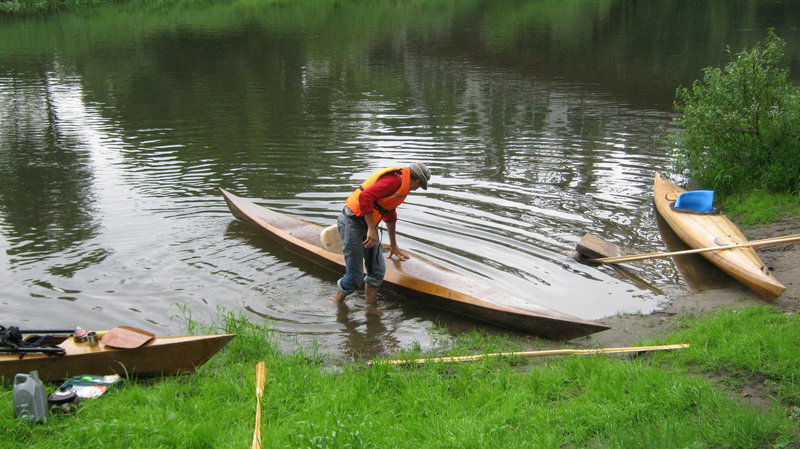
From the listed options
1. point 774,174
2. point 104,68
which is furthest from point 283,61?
point 774,174

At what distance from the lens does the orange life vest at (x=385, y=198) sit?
7000 millimetres

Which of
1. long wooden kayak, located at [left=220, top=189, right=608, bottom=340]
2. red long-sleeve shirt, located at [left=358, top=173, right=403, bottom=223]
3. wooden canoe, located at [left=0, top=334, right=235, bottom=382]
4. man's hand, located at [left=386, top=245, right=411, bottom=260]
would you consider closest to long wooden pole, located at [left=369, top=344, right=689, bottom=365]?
long wooden kayak, located at [left=220, top=189, right=608, bottom=340]

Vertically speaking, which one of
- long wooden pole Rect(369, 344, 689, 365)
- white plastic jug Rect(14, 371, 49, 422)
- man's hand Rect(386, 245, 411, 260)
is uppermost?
white plastic jug Rect(14, 371, 49, 422)

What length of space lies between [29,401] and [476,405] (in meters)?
3.23

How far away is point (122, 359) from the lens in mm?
5703

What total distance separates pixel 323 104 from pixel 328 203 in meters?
8.10

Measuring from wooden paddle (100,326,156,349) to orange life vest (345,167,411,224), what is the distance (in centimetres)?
247

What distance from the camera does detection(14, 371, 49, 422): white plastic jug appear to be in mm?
4945

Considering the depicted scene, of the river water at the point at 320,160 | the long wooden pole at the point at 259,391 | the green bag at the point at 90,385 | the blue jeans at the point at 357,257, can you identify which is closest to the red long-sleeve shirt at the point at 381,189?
the blue jeans at the point at 357,257

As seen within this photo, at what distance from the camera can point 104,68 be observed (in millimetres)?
24078

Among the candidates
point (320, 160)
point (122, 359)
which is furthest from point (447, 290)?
point (320, 160)

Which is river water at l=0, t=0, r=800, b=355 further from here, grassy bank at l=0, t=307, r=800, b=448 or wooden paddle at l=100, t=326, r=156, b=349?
wooden paddle at l=100, t=326, r=156, b=349

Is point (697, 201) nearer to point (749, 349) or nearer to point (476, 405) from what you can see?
point (749, 349)

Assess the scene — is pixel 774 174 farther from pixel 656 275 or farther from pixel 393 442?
pixel 393 442
